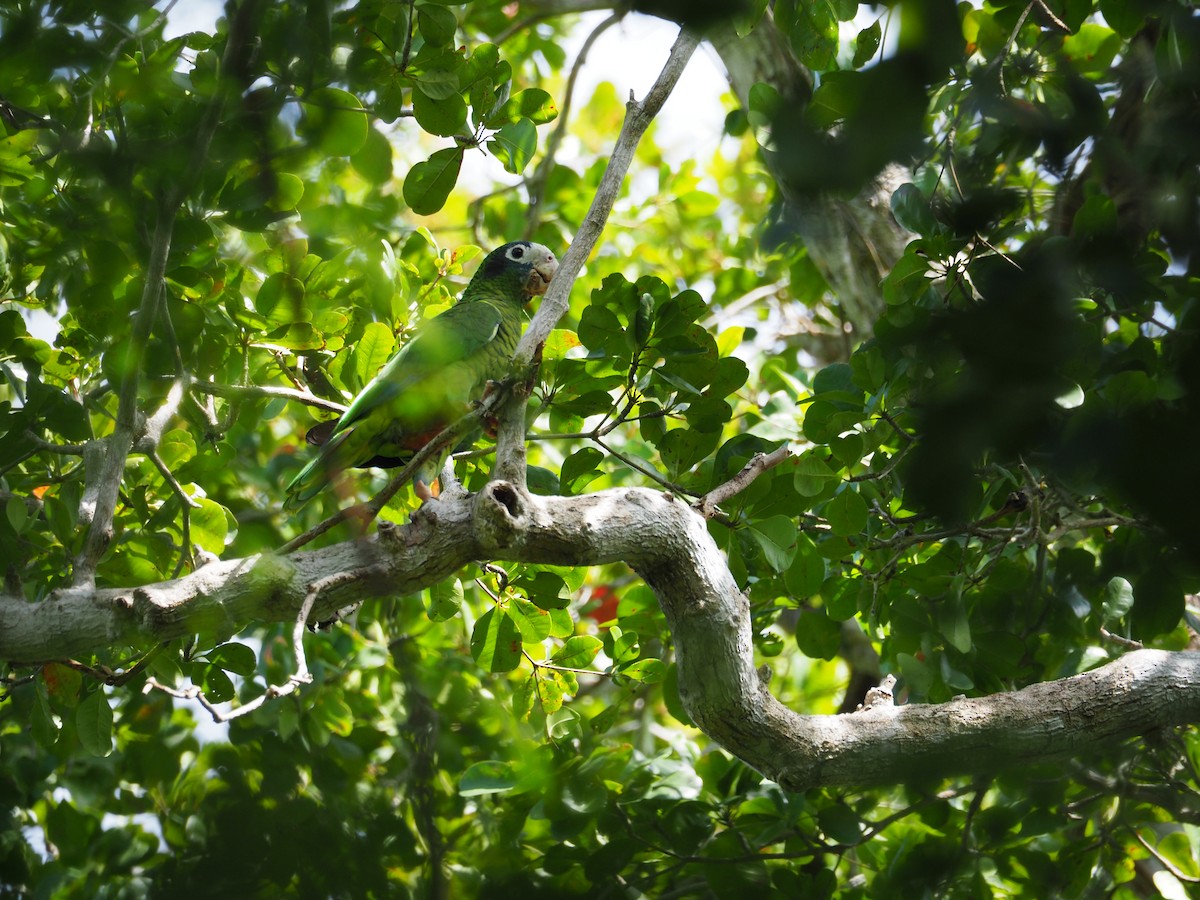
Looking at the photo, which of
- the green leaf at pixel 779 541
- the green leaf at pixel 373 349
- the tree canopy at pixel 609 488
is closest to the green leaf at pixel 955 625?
the tree canopy at pixel 609 488

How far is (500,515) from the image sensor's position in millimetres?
1925

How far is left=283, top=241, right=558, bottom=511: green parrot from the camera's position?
2.87m

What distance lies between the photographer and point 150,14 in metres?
1.76

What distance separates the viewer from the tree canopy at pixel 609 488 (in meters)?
1.06

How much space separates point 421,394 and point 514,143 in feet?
2.61

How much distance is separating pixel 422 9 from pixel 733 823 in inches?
91.0

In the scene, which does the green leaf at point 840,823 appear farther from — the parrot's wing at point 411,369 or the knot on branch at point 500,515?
the parrot's wing at point 411,369

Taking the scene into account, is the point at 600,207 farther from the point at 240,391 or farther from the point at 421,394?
the point at 240,391

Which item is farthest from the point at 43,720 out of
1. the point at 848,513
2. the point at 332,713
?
the point at 848,513

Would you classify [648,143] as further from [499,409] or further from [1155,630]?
[1155,630]

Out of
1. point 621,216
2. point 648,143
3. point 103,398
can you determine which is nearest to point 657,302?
point 103,398

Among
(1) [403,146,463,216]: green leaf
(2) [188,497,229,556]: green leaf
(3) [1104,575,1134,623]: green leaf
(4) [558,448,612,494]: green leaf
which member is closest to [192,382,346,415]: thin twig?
(2) [188,497,229,556]: green leaf

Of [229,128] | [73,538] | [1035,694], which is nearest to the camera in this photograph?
[229,128]

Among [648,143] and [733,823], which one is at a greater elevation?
[648,143]
